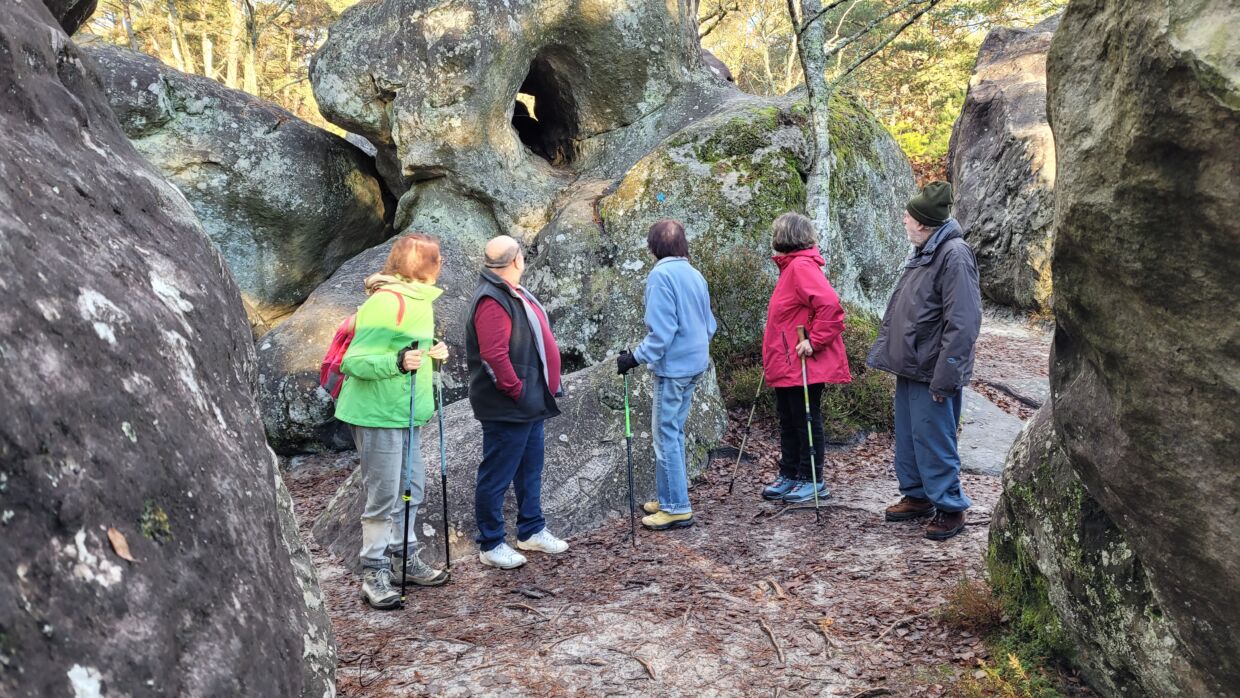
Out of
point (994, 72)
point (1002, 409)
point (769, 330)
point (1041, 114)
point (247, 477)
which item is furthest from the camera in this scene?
point (994, 72)

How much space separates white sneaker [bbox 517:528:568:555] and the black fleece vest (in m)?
0.89

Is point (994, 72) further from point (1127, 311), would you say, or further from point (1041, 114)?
point (1127, 311)

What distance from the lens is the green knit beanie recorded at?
5.29m

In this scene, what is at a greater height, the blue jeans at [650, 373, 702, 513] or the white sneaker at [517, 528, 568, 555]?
the blue jeans at [650, 373, 702, 513]

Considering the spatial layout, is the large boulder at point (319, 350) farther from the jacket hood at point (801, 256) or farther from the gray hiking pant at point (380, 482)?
the jacket hood at point (801, 256)

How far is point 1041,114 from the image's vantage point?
1404 centimetres

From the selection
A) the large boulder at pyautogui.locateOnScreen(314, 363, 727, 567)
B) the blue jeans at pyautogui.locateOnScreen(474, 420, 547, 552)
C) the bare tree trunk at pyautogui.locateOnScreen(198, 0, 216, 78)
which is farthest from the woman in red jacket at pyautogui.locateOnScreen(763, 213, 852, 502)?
the bare tree trunk at pyautogui.locateOnScreen(198, 0, 216, 78)

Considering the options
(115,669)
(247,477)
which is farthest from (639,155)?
(115,669)

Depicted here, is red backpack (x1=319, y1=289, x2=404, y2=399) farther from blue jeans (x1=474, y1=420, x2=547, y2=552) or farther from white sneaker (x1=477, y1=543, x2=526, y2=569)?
white sneaker (x1=477, y1=543, x2=526, y2=569)

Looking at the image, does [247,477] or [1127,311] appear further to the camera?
[1127,311]

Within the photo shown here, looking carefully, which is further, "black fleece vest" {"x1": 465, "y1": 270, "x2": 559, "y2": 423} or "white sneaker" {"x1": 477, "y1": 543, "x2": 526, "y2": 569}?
"white sneaker" {"x1": 477, "y1": 543, "x2": 526, "y2": 569}

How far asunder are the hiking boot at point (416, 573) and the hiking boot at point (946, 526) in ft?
10.2

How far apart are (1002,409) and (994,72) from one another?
9.54m

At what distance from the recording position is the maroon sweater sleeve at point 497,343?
16.3 ft
